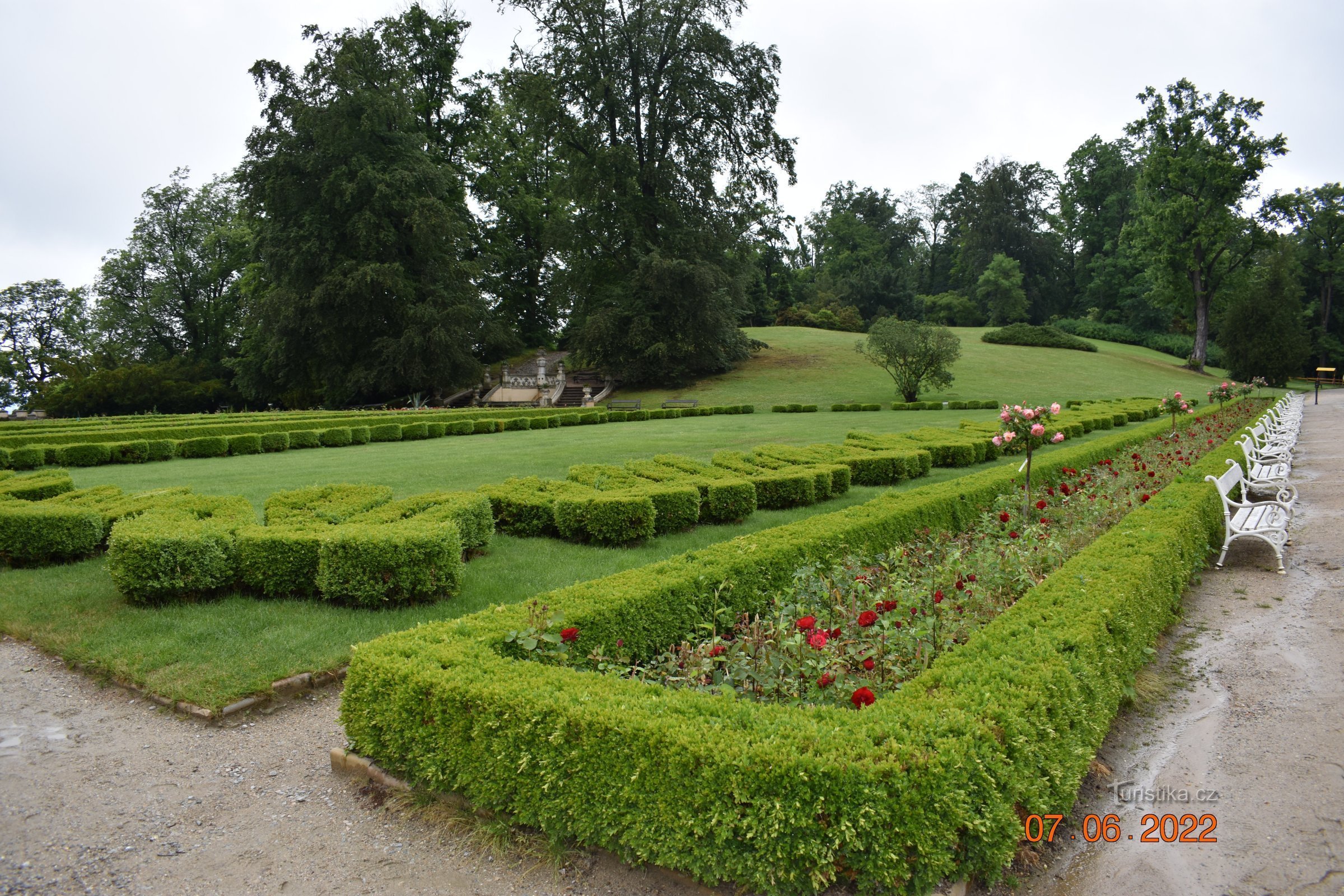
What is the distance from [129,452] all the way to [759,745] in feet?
50.0

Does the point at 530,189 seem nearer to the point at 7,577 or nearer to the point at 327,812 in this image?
the point at 7,577

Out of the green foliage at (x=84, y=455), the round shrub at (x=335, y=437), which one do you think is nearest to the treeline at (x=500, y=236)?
the round shrub at (x=335, y=437)

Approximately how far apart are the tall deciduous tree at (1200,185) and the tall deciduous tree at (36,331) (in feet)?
212

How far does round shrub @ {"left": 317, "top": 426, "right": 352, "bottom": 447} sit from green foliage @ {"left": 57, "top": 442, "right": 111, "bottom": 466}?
3.99 meters

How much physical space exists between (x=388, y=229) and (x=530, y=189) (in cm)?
1500

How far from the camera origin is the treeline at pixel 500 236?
30.6 metres

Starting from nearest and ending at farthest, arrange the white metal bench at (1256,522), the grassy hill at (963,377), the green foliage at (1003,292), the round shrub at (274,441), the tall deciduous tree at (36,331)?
the white metal bench at (1256,522) → the round shrub at (274,441) → the grassy hill at (963,377) → the tall deciduous tree at (36,331) → the green foliage at (1003,292)

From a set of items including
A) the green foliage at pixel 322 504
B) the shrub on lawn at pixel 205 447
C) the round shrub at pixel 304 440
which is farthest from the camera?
the round shrub at pixel 304 440

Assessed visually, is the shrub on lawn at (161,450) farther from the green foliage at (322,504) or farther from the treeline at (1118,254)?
the treeline at (1118,254)

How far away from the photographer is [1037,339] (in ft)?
Answer: 148

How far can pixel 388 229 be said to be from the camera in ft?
99.6

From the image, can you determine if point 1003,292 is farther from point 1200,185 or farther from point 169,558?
point 169,558

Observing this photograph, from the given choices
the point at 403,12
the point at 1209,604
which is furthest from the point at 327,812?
the point at 403,12
